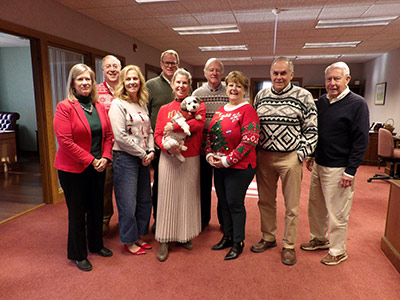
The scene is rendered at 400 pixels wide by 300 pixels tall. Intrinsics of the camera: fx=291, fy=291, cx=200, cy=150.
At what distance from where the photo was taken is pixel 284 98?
2.19 m

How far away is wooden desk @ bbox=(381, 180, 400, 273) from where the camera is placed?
229 centimetres

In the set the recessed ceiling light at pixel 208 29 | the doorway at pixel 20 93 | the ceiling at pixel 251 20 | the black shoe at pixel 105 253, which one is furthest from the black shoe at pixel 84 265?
the doorway at pixel 20 93

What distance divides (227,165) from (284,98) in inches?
26.1

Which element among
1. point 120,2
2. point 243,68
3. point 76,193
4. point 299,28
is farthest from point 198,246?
point 243,68

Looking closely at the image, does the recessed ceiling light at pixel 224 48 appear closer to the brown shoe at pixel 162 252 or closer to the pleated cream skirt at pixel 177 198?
the pleated cream skirt at pixel 177 198

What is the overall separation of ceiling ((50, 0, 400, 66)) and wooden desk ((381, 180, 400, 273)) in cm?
262

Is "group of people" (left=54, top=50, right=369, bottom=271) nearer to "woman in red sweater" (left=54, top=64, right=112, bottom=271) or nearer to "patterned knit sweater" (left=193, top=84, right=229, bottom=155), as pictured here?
"woman in red sweater" (left=54, top=64, right=112, bottom=271)

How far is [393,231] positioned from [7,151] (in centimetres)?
625

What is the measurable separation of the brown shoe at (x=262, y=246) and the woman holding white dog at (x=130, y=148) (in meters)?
0.94

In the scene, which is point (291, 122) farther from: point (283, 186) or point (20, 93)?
point (20, 93)

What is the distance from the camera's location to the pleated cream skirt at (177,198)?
7.50ft

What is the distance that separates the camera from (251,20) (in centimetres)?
459

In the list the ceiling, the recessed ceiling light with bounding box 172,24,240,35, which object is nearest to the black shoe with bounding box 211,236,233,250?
the ceiling

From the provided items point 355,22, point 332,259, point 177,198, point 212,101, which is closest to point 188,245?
point 177,198
